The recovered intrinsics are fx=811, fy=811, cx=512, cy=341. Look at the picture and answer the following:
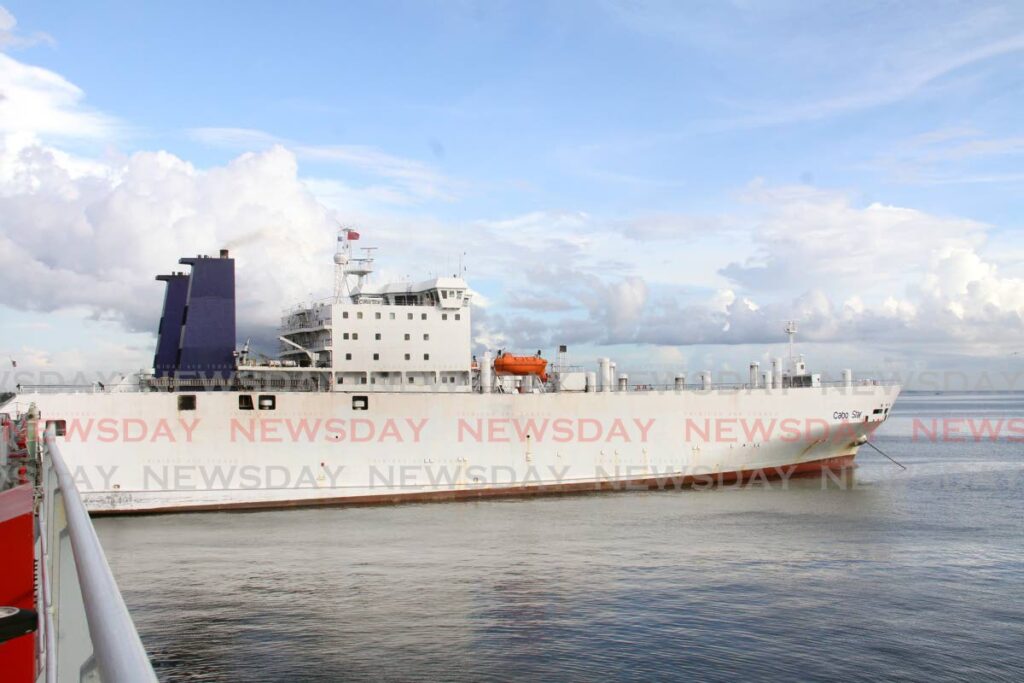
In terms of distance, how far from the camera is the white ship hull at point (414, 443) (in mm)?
21359

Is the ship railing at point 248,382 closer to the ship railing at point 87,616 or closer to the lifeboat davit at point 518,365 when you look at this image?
the lifeboat davit at point 518,365

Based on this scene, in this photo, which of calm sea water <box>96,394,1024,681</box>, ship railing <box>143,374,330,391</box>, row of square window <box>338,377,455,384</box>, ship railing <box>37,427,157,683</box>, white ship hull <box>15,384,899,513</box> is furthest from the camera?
row of square window <box>338,377,455,384</box>

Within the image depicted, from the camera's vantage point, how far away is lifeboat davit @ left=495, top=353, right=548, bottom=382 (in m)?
26.7

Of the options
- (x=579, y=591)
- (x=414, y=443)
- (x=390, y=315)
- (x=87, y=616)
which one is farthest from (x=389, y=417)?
(x=87, y=616)

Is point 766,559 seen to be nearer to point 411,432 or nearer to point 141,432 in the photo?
point 411,432

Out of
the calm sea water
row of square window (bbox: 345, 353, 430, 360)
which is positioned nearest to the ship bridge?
row of square window (bbox: 345, 353, 430, 360)

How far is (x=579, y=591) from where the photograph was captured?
14438 millimetres

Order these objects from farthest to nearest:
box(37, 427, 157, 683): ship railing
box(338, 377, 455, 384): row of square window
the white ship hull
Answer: box(338, 377, 455, 384): row of square window, the white ship hull, box(37, 427, 157, 683): ship railing

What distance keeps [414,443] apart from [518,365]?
5040mm

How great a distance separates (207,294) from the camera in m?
24.2

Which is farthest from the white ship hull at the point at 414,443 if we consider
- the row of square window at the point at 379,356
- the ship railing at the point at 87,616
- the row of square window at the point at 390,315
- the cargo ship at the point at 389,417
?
the ship railing at the point at 87,616

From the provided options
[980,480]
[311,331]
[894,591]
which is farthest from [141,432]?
[980,480]

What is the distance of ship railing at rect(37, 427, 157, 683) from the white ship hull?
66.5ft

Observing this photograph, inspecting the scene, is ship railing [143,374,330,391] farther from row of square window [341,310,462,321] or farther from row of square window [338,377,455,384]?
row of square window [341,310,462,321]
